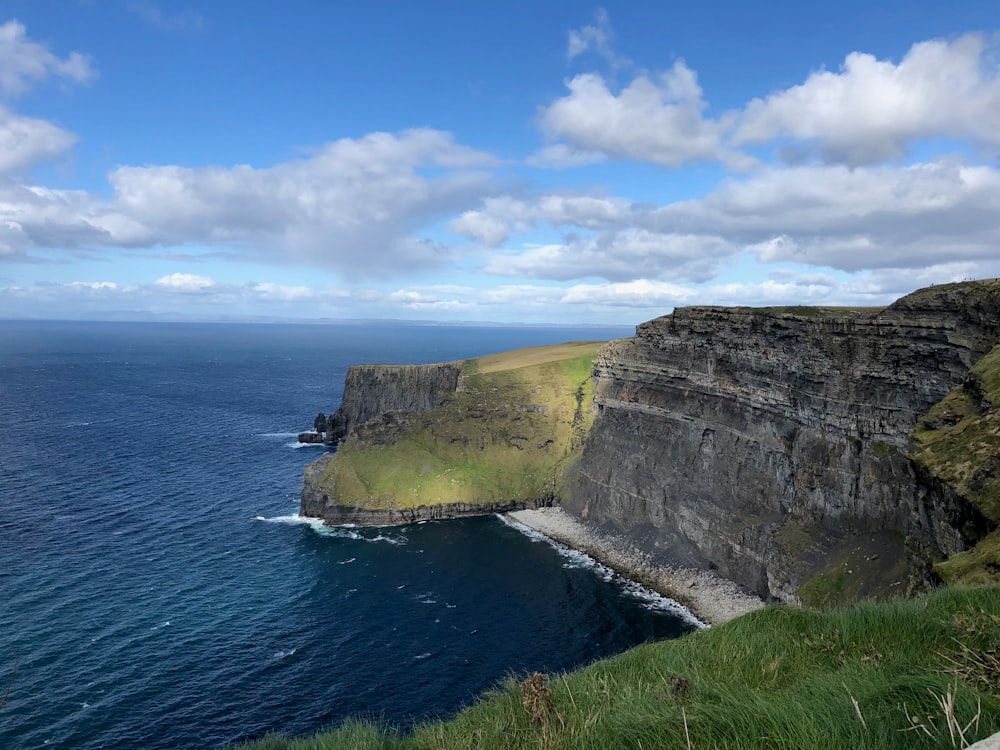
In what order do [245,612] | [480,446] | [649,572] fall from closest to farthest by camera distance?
[245,612], [649,572], [480,446]

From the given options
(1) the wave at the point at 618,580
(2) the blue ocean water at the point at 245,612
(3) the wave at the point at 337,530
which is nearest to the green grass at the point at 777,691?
(2) the blue ocean water at the point at 245,612

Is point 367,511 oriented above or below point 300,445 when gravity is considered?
below

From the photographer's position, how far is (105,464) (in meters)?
112

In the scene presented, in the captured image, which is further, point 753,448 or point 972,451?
point 753,448

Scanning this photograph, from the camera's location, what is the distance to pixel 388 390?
15175 cm

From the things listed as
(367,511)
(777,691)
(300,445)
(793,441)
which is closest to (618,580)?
Answer: (793,441)

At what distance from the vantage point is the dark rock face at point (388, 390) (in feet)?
481

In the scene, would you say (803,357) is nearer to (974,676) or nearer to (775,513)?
(775,513)

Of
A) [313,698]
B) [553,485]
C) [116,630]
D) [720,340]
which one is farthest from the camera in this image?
[553,485]

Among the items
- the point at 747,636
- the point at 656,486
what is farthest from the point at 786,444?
the point at 747,636

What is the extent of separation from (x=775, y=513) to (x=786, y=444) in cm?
777

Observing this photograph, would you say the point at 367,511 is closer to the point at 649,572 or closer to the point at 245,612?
the point at 245,612

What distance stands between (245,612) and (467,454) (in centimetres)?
4882

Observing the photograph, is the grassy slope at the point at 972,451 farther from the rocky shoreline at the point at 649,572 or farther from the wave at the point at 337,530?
the wave at the point at 337,530
